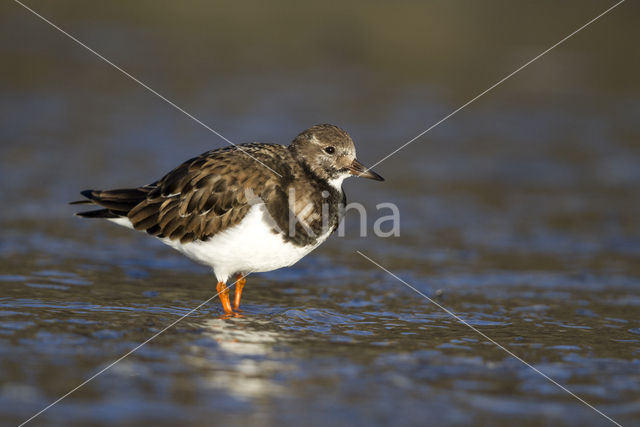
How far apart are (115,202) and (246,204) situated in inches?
55.7

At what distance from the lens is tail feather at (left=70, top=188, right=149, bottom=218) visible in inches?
273

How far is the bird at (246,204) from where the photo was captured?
6195 millimetres

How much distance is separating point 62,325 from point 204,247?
1.24 metres

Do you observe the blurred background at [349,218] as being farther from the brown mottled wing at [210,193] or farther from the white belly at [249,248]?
the brown mottled wing at [210,193]

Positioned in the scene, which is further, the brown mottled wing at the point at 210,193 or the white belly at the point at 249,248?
the brown mottled wing at the point at 210,193

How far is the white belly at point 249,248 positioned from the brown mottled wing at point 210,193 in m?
0.08

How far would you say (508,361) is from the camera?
18.3ft

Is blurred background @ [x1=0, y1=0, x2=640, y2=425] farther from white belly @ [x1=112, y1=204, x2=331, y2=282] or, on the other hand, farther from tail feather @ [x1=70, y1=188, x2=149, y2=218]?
tail feather @ [x1=70, y1=188, x2=149, y2=218]

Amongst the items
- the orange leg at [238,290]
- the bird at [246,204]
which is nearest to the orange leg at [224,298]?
the bird at [246,204]

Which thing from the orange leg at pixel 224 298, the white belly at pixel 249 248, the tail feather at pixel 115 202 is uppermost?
the tail feather at pixel 115 202

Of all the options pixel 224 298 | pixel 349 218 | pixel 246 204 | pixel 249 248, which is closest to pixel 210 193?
pixel 246 204

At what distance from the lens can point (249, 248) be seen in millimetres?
6148

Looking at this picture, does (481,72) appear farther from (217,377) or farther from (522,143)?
(217,377)

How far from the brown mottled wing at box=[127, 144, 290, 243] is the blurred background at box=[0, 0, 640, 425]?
26.7 inches
